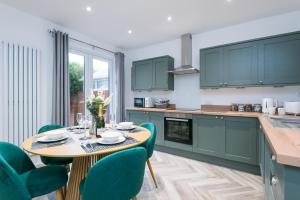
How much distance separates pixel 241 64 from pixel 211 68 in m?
0.51

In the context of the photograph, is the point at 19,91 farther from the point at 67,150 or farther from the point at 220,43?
the point at 220,43

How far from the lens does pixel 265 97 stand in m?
2.91

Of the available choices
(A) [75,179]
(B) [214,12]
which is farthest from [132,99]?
(A) [75,179]

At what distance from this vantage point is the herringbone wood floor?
1.97m

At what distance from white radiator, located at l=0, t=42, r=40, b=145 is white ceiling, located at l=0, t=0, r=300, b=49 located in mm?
769

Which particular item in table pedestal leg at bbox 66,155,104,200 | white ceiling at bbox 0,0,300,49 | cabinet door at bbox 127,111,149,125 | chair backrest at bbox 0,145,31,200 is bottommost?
table pedestal leg at bbox 66,155,104,200

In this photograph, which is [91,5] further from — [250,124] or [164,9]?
[250,124]

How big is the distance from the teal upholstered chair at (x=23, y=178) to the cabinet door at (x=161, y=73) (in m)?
2.74

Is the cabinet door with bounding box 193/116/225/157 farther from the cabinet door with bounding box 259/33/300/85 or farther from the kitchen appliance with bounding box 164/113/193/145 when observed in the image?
the cabinet door with bounding box 259/33/300/85

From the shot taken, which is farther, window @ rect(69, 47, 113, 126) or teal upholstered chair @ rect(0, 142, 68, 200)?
window @ rect(69, 47, 113, 126)

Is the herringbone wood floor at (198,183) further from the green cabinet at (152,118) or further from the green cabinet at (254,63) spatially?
the green cabinet at (254,63)

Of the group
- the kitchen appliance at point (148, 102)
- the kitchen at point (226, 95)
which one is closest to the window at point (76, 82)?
the kitchen at point (226, 95)

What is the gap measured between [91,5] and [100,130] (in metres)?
1.92

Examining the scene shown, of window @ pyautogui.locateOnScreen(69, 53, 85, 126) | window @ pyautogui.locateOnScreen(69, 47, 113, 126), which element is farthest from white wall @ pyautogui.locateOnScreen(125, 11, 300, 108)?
window @ pyautogui.locateOnScreen(69, 53, 85, 126)
